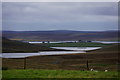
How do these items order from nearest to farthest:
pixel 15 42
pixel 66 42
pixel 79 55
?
pixel 79 55
pixel 15 42
pixel 66 42

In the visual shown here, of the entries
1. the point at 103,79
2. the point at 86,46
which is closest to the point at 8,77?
the point at 103,79

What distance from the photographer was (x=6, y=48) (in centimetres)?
4353

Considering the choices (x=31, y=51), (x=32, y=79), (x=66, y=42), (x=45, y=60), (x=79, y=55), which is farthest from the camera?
(x=66, y=42)

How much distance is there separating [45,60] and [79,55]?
6093 mm

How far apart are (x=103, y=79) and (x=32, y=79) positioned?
4058 mm

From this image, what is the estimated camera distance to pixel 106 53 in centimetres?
3931

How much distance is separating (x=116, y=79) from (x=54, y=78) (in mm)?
3609

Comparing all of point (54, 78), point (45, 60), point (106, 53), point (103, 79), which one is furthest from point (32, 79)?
point (106, 53)

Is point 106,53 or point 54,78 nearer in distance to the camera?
point 54,78

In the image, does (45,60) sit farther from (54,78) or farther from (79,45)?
(54,78)

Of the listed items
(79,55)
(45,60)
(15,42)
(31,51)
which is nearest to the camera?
(45,60)

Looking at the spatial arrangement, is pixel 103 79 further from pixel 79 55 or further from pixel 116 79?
pixel 79 55

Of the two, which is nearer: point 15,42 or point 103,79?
point 103,79

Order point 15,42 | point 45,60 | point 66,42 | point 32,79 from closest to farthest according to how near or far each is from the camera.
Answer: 1. point 32,79
2. point 45,60
3. point 15,42
4. point 66,42
